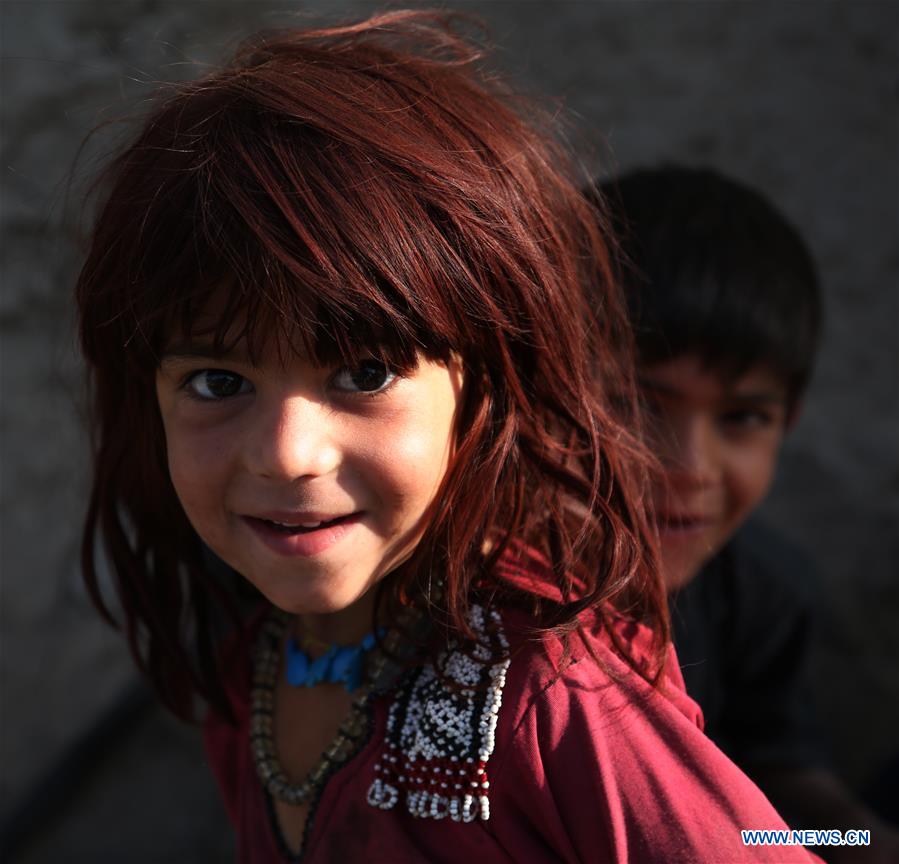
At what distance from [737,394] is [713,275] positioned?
16 centimetres

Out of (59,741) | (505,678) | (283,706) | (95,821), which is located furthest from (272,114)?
(95,821)

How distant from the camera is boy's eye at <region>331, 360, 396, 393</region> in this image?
867 millimetres

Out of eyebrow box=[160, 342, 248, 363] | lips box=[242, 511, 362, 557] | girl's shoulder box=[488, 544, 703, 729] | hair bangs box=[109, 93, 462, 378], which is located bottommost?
girl's shoulder box=[488, 544, 703, 729]

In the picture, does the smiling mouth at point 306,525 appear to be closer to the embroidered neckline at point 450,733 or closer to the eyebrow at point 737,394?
the embroidered neckline at point 450,733

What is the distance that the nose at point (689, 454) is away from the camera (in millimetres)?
1297

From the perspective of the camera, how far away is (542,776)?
Result: 0.85 m

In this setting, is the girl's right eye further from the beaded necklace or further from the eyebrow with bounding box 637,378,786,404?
the eyebrow with bounding box 637,378,786,404

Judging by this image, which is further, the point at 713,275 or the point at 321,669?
the point at 713,275

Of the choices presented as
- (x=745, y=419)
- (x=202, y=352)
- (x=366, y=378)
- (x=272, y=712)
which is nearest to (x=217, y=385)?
(x=202, y=352)

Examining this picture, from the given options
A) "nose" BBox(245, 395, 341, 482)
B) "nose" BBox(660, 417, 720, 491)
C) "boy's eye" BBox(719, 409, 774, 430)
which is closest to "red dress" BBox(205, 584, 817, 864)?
"nose" BBox(245, 395, 341, 482)

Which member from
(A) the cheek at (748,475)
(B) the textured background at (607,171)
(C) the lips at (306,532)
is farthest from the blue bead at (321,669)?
(B) the textured background at (607,171)

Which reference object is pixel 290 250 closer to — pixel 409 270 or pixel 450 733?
pixel 409 270

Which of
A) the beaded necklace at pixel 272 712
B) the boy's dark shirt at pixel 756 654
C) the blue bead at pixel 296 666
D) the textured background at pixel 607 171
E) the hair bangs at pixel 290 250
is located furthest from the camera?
the textured background at pixel 607 171

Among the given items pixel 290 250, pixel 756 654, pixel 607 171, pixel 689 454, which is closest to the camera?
pixel 290 250
